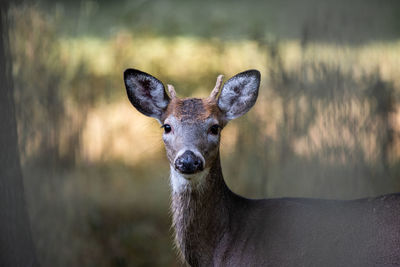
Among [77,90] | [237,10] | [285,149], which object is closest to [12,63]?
[77,90]

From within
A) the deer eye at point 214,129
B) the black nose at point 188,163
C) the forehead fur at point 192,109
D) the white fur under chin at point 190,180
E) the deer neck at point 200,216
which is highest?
the forehead fur at point 192,109

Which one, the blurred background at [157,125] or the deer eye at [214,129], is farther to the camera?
the blurred background at [157,125]

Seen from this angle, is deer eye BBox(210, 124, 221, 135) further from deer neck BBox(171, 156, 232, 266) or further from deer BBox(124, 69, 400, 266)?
deer neck BBox(171, 156, 232, 266)

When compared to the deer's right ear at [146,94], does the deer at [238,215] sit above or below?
below

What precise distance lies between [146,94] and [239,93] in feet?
2.76

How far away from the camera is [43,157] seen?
669 centimetres

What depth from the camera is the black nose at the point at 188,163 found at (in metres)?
4.33

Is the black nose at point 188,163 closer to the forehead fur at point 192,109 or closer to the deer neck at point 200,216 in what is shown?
the deer neck at point 200,216

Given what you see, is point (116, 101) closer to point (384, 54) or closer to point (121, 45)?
point (121, 45)

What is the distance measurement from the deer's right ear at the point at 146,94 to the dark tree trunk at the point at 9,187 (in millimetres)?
1473

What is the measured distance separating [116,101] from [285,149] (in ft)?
9.38

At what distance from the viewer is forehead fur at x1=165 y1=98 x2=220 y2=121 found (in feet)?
15.9

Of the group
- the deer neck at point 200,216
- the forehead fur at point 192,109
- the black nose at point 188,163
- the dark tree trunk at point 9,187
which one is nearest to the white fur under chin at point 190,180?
the deer neck at point 200,216

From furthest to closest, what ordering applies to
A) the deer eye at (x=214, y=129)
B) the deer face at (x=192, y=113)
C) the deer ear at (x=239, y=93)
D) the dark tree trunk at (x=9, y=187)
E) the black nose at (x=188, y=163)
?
1. the dark tree trunk at (x=9, y=187)
2. the deer ear at (x=239, y=93)
3. the deer eye at (x=214, y=129)
4. the deer face at (x=192, y=113)
5. the black nose at (x=188, y=163)
